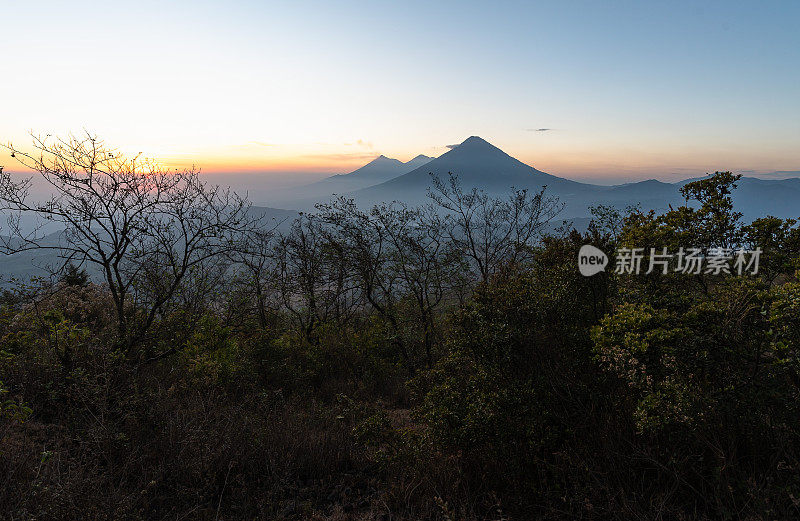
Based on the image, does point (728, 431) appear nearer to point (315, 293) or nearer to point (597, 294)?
point (597, 294)

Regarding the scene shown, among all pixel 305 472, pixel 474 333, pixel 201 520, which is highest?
pixel 474 333

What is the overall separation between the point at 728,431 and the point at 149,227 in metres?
11.5

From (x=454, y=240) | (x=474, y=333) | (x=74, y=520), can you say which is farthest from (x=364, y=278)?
(x=74, y=520)

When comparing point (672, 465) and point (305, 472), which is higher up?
point (672, 465)

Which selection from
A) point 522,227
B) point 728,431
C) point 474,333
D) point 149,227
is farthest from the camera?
point 522,227

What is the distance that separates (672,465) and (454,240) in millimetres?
11391

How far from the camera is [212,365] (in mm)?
8617

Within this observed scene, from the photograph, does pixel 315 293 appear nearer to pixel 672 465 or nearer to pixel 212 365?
pixel 212 365

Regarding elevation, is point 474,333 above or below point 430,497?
above

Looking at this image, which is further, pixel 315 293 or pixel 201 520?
pixel 315 293

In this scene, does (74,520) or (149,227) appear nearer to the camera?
(74,520)

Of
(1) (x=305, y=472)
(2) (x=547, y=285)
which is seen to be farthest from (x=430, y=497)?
(2) (x=547, y=285)

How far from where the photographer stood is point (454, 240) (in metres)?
15.5

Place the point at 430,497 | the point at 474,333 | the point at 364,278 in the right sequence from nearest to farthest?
the point at 430,497, the point at 474,333, the point at 364,278
